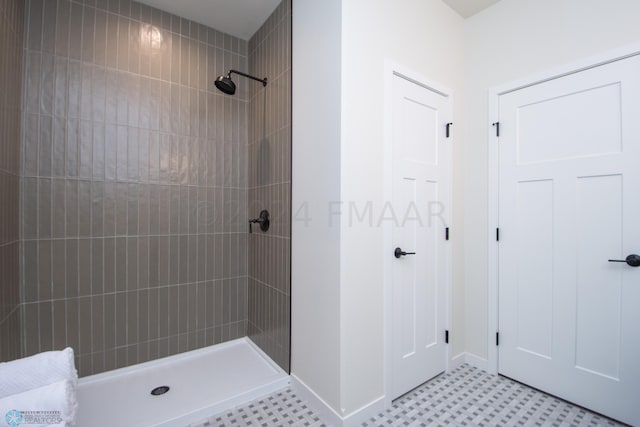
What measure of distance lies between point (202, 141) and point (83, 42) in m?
0.97

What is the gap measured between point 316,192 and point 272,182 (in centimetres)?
63

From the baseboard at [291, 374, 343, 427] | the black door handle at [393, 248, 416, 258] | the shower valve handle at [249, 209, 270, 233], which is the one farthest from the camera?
the shower valve handle at [249, 209, 270, 233]

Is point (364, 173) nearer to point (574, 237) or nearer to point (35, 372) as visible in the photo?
point (574, 237)

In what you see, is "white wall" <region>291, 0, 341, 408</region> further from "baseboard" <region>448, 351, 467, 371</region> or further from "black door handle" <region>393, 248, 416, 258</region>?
"baseboard" <region>448, 351, 467, 371</region>

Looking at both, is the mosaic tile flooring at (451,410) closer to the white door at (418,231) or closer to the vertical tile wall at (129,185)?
the white door at (418,231)

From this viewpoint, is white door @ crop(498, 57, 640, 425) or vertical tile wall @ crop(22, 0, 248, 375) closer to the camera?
white door @ crop(498, 57, 640, 425)

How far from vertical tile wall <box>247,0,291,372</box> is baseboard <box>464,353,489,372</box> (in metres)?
1.45

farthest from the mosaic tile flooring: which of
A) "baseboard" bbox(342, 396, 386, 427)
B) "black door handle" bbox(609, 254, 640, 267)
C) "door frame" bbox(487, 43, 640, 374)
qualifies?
"black door handle" bbox(609, 254, 640, 267)

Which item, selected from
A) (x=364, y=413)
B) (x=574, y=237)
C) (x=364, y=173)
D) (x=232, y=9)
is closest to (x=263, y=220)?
(x=364, y=173)

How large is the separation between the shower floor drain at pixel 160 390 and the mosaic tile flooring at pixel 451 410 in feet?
1.38

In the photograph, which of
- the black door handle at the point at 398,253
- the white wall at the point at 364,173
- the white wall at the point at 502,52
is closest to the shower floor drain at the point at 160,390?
the white wall at the point at 364,173

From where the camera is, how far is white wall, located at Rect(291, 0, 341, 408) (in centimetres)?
157

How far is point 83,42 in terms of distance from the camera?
1.92 m

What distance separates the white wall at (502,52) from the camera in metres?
1.63
